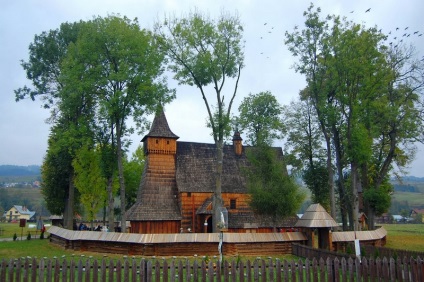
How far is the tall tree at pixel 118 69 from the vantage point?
27703mm

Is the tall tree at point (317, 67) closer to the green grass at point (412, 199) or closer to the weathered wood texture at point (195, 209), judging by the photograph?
the weathered wood texture at point (195, 209)

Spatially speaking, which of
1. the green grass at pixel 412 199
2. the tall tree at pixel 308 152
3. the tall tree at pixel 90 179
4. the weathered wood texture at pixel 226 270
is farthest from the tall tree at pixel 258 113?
the green grass at pixel 412 199

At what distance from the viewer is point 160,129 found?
3656 centimetres

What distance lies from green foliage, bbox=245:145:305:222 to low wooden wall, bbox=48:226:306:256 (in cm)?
220

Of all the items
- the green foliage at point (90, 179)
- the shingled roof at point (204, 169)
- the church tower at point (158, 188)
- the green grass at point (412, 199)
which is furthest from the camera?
the green grass at point (412, 199)

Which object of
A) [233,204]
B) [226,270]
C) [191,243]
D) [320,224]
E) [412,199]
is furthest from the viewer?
[412,199]

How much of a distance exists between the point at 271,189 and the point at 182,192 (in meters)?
10.5

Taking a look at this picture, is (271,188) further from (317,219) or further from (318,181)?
(318,181)

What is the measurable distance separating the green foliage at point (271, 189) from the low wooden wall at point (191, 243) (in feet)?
7.23

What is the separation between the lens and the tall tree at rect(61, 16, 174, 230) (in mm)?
27703

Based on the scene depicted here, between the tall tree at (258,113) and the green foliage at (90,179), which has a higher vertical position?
the tall tree at (258,113)

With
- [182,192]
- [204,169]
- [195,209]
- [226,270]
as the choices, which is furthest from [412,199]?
[226,270]

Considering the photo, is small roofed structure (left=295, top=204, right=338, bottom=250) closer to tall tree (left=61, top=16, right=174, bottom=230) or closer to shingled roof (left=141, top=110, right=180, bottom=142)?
tall tree (left=61, top=16, right=174, bottom=230)

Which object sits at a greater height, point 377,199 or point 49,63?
point 49,63
